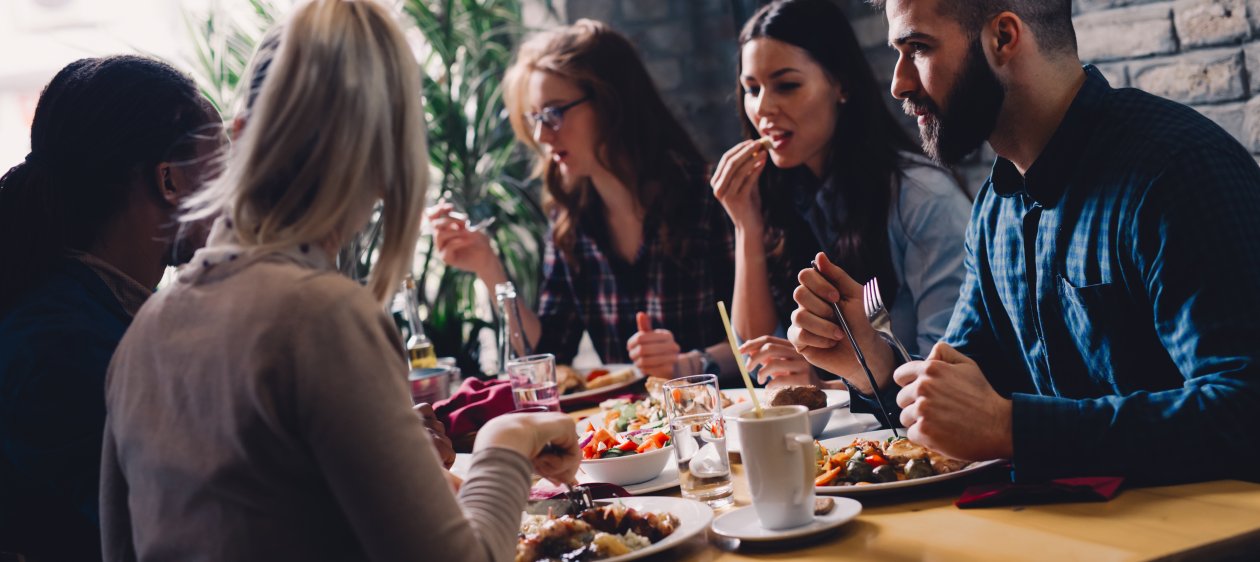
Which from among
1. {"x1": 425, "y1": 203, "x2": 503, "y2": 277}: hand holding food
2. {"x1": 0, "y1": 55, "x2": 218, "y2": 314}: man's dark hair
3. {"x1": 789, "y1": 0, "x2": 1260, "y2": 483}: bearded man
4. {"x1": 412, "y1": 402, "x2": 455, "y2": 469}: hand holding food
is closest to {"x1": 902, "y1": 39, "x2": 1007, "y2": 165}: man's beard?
{"x1": 789, "y1": 0, "x2": 1260, "y2": 483}: bearded man

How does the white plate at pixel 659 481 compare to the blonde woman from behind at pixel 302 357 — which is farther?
the white plate at pixel 659 481

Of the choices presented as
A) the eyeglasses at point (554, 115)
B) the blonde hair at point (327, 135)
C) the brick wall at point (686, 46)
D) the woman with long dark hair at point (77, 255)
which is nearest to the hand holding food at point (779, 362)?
the woman with long dark hair at point (77, 255)

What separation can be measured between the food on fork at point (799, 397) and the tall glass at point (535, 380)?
1.37 feet

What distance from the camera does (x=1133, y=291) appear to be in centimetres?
144

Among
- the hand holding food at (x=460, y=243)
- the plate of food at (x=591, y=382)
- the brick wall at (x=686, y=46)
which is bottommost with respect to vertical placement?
the plate of food at (x=591, y=382)

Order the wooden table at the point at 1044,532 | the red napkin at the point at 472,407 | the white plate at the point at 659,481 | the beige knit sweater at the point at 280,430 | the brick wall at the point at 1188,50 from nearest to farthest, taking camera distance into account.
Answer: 1. the beige knit sweater at the point at 280,430
2. the wooden table at the point at 1044,532
3. the white plate at the point at 659,481
4. the red napkin at the point at 472,407
5. the brick wall at the point at 1188,50

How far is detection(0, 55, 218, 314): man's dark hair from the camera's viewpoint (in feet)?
5.10

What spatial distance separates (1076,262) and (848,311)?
36cm

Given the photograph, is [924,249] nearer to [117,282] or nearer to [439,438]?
[439,438]

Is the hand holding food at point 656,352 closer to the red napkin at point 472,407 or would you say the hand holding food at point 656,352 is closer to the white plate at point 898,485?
the red napkin at point 472,407

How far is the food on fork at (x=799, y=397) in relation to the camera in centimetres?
167

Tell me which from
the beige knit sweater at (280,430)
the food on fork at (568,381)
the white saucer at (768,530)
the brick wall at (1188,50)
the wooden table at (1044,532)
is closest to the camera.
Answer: the beige knit sweater at (280,430)

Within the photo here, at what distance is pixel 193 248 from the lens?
5.65ft

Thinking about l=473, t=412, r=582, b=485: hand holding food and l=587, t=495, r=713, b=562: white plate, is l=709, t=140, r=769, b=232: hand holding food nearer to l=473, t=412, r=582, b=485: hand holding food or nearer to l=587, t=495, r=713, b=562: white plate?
l=587, t=495, r=713, b=562: white plate
